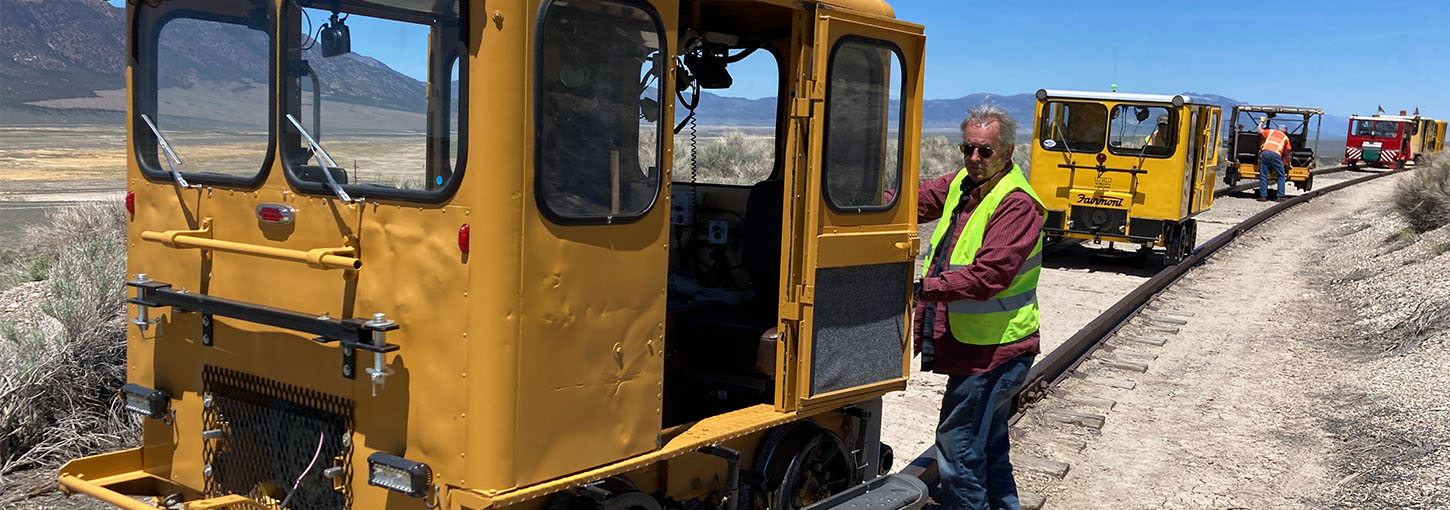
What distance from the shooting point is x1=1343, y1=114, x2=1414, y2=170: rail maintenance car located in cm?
4247

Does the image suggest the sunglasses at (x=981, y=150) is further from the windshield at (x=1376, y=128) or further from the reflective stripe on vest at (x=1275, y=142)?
the windshield at (x=1376, y=128)

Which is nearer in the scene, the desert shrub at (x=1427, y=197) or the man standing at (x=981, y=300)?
the man standing at (x=981, y=300)

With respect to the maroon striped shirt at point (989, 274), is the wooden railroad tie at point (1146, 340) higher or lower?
lower

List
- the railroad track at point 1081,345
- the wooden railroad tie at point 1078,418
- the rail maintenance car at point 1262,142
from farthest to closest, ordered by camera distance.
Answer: the rail maintenance car at point 1262,142, the wooden railroad tie at point 1078,418, the railroad track at point 1081,345

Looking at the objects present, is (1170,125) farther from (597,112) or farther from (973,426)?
(597,112)

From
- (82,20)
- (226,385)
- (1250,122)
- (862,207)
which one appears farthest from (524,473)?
(82,20)

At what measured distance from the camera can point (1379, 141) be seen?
43.0 m

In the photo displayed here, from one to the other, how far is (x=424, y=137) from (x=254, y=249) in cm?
71

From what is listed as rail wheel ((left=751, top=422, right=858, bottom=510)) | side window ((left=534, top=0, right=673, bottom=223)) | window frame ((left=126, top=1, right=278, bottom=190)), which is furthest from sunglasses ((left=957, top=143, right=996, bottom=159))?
window frame ((left=126, top=1, right=278, bottom=190))

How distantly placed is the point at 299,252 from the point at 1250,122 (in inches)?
1336

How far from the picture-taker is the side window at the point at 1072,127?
608 inches

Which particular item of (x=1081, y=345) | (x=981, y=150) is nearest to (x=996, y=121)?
(x=981, y=150)

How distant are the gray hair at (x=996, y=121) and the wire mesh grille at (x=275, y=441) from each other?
270 centimetres

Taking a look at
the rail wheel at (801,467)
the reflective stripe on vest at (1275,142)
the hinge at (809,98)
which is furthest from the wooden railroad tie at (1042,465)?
the reflective stripe on vest at (1275,142)
